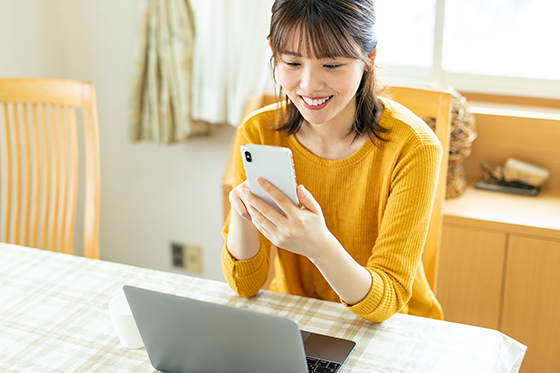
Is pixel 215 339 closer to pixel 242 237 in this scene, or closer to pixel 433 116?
pixel 242 237

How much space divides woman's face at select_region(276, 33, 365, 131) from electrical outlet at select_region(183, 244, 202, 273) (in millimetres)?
1508

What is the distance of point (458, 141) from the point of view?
169 centimetres

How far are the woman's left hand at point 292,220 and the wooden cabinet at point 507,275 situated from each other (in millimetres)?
851

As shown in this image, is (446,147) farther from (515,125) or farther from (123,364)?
(123,364)

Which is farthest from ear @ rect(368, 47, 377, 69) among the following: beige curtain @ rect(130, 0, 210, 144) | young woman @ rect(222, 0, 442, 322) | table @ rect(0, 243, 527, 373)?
beige curtain @ rect(130, 0, 210, 144)

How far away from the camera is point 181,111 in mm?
2066

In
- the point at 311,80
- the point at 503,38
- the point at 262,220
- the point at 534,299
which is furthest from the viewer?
the point at 503,38

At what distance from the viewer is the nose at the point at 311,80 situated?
3.23ft

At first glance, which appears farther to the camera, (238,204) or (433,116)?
(433,116)

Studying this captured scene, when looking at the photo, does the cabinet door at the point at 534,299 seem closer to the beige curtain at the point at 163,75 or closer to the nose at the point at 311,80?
the nose at the point at 311,80

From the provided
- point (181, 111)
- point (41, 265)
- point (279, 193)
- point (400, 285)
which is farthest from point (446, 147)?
point (181, 111)

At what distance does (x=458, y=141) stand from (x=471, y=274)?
15.7 inches

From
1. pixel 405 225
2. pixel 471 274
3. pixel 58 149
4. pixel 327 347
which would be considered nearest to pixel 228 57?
pixel 58 149

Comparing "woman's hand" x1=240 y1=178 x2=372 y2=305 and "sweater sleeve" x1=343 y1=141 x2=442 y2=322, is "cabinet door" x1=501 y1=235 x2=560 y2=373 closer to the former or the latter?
"sweater sleeve" x1=343 y1=141 x2=442 y2=322
